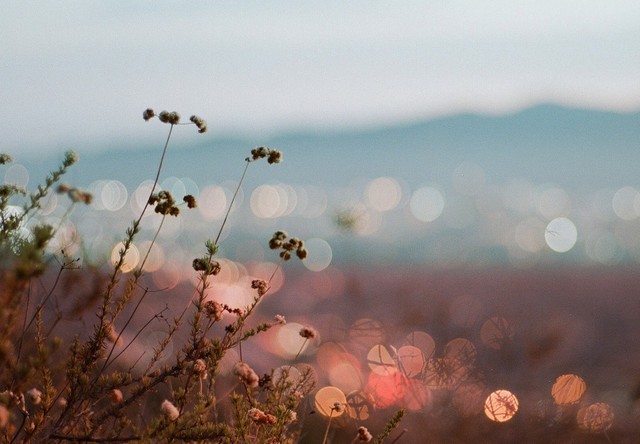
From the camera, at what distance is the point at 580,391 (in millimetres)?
6859

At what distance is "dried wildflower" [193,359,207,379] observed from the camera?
2.77 m

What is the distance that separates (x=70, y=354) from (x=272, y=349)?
13386 mm

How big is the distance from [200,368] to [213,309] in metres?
0.27

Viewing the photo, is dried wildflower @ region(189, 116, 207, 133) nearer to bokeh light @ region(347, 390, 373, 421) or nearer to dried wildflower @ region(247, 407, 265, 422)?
dried wildflower @ region(247, 407, 265, 422)

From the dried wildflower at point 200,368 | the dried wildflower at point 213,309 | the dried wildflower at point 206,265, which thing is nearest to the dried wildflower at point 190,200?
the dried wildflower at point 206,265

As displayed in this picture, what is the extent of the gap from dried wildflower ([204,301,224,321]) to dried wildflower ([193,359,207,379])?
19 cm

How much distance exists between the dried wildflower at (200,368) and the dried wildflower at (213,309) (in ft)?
0.63

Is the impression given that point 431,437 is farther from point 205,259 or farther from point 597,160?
point 597,160

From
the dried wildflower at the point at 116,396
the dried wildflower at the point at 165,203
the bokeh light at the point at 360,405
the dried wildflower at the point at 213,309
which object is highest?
the dried wildflower at the point at 165,203

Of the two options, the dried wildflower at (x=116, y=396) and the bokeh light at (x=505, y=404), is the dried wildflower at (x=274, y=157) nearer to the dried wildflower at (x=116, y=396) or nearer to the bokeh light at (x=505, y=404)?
the dried wildflower at (x=116, y=396)

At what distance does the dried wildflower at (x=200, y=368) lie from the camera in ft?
9.07

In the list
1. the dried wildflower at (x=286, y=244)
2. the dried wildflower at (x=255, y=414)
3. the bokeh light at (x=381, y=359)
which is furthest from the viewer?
the bokeh light at (x=381, y=359)

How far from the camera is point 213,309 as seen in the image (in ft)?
9.75

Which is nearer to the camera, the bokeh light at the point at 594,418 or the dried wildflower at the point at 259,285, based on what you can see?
the dried wildflower at the point at 259,285
